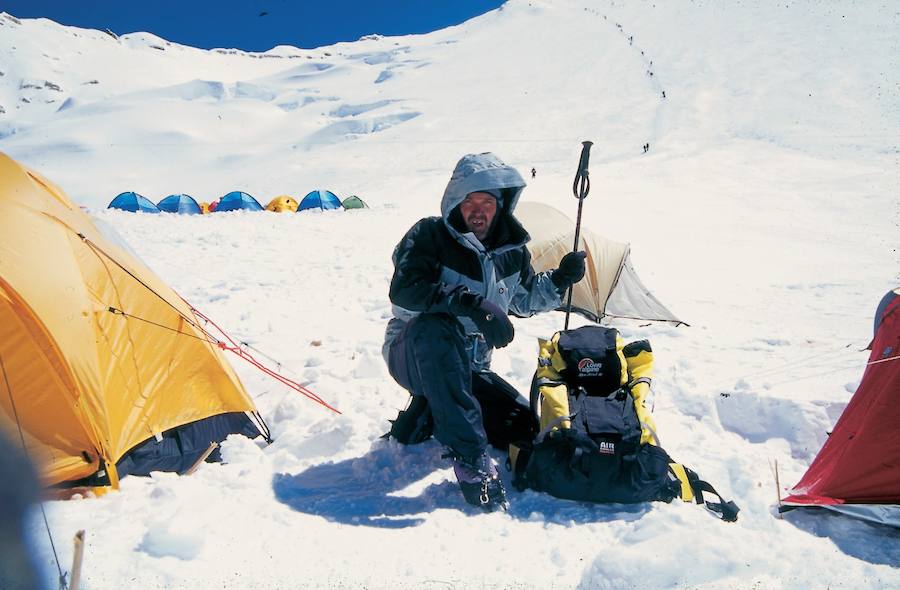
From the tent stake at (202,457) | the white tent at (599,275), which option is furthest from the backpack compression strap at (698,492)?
the white tent at (599,275)

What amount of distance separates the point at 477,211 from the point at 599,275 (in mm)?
4271

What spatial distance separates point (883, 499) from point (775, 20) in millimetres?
60653

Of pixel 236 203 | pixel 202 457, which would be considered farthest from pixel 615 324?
pixel 236 203

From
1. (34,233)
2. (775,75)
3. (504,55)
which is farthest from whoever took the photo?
(504,55)

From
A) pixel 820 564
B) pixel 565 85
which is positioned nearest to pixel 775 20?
pixel 565 85

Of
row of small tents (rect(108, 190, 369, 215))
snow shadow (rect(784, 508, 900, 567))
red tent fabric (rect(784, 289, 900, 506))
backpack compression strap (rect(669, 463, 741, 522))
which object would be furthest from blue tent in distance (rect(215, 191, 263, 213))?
snow shadow (rect(784, 508, 900, 567))

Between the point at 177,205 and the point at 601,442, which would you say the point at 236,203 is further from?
the point at 601,442

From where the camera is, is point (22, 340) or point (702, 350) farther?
point (702, 350)

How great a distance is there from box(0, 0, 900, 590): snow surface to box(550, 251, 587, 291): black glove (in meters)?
1.10

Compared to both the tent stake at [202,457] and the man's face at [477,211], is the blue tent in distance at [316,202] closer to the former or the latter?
the tent stake at [202,457]

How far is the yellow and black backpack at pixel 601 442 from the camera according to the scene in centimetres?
253

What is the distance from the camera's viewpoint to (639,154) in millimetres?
27547

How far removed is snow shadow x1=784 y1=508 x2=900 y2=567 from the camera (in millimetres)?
2201

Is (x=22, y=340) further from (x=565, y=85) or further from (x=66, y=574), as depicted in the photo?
(x=565, y=85)
